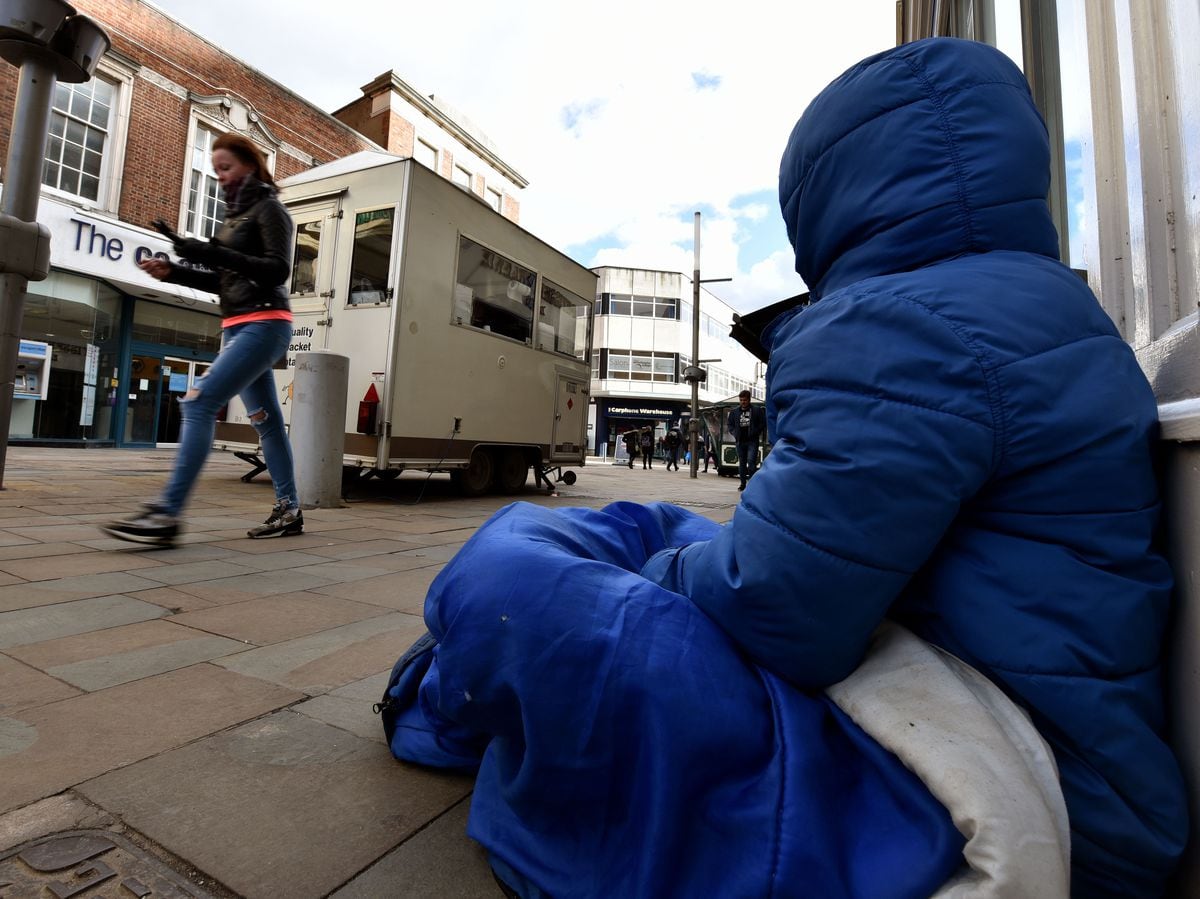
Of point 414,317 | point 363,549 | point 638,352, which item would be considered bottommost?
point 363,549

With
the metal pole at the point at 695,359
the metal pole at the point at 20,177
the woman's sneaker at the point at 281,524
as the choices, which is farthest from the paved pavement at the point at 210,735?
the metal pole at the point at 695,359

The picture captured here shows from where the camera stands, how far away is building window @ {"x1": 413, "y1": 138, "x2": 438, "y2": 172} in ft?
68.1

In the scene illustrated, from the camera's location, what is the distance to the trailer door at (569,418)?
25.8ft

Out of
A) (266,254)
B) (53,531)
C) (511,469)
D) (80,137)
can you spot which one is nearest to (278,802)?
(266,254)

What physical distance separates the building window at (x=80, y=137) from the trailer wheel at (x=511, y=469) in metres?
10.1

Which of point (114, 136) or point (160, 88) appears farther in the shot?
point (160, 88)

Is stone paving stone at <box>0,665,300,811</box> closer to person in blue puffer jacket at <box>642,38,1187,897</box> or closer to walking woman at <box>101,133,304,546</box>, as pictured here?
person in blue puffer jacket at <box>642,38,1187,897</box>

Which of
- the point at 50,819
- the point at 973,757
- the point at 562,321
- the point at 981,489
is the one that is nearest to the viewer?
the point at 973,757

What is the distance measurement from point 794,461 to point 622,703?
1.30ft

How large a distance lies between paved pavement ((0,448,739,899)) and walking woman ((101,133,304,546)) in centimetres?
28

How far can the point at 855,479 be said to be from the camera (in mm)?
794

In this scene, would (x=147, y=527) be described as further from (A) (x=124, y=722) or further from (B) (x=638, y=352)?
(B) (x=638, y=352)

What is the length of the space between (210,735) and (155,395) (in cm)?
1453

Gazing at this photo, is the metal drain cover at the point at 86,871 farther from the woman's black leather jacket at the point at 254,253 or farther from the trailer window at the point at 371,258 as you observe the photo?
the trailer window at the point at 371,258
